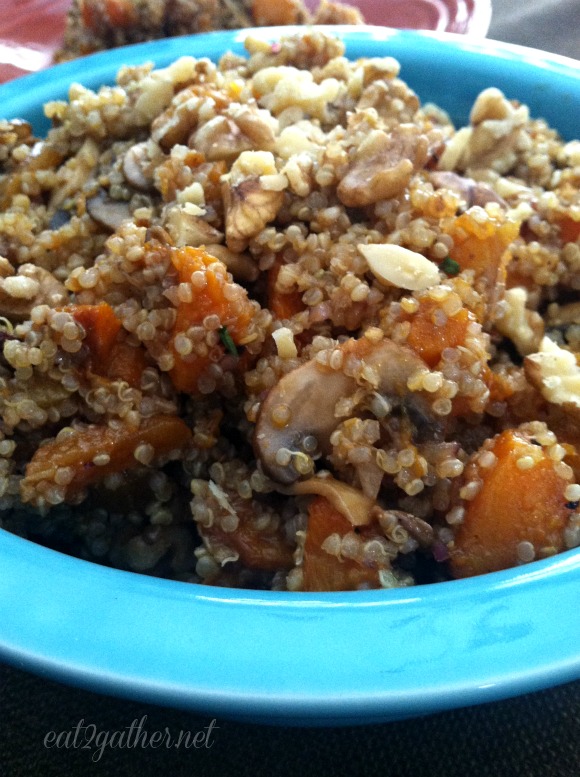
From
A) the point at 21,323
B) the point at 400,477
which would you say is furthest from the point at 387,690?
the point at 21,323

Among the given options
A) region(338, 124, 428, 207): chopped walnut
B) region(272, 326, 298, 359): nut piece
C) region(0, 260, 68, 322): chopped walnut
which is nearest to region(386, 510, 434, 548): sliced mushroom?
region(272, 326, 298, 359): nut piece

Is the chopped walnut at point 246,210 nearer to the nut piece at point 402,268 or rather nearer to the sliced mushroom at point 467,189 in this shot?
the nut piece at point 402,268

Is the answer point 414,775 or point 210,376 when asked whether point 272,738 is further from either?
point 210,376

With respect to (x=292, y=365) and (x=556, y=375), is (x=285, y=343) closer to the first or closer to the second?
(x=292, y=365)

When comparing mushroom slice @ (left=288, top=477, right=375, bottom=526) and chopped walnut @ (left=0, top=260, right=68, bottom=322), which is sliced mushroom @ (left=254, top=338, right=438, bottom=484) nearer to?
mushroom slice @ (left=288, top=477, right=375, bottom=526)

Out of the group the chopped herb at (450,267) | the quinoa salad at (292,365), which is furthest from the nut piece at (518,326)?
the chopped herb at (450,267)

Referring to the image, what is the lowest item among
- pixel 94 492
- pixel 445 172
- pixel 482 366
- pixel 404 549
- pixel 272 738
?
pixel 272 738
